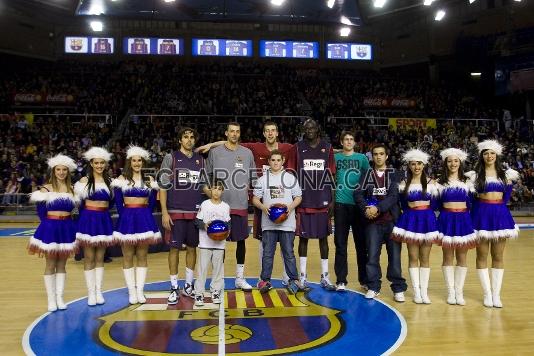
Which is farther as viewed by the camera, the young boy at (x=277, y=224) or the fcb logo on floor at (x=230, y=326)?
the young boy at (x=277, y=224)

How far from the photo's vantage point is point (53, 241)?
4.40m

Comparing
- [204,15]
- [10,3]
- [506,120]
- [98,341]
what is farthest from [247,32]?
[98,341]

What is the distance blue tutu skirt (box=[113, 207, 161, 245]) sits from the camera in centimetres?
458

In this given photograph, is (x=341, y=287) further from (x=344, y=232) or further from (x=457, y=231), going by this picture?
(x=457, y=231)

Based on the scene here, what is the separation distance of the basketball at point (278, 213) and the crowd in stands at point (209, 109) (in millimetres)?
8152

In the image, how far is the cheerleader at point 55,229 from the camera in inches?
173

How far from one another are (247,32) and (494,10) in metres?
11.5

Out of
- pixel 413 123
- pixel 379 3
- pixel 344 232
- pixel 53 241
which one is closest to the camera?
pixel 53 241

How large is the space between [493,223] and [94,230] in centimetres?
404

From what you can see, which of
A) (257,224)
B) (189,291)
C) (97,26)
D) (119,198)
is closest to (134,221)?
(119,198)

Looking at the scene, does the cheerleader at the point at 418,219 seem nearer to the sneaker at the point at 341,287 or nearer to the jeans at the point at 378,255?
the jeans at the point at 378,255

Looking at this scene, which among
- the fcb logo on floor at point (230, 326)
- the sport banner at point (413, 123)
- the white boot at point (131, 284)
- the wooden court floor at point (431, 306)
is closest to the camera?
the fcb logo on floor at point (230, 326)

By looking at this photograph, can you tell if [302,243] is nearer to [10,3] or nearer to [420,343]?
[420,343]

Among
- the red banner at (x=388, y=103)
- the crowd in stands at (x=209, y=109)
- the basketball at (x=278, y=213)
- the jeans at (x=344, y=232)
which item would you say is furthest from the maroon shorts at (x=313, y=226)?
the red banner at (x=388, y=103)
